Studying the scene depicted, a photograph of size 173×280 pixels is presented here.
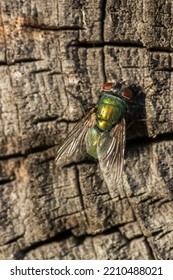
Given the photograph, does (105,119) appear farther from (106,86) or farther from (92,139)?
(106,86)

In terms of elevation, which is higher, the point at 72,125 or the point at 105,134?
the point at 72,125

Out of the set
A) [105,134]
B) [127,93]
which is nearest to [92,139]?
[105,134]

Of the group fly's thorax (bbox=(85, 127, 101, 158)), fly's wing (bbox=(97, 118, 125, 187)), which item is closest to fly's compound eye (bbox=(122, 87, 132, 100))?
fly's wing (bbox=(97, 118, 125, 187))

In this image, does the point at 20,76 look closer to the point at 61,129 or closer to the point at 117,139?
the point at 61,129

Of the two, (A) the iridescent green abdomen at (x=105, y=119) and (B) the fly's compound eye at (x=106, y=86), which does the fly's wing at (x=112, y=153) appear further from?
(B) the fly's compound eye at (x=106, y=86)

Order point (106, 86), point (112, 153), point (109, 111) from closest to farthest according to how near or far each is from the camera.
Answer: point (106, 86), point (112, 153), point (109, 111)

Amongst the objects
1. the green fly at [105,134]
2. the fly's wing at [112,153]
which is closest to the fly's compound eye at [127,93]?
the green fly at [105,134]

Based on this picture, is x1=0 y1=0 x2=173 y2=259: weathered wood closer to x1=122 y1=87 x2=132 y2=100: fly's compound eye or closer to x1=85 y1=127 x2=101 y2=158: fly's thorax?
x1=122 y1=87 x2=132 y2=100: fly's compound eye

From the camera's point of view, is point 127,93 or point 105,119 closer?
point 127,93
